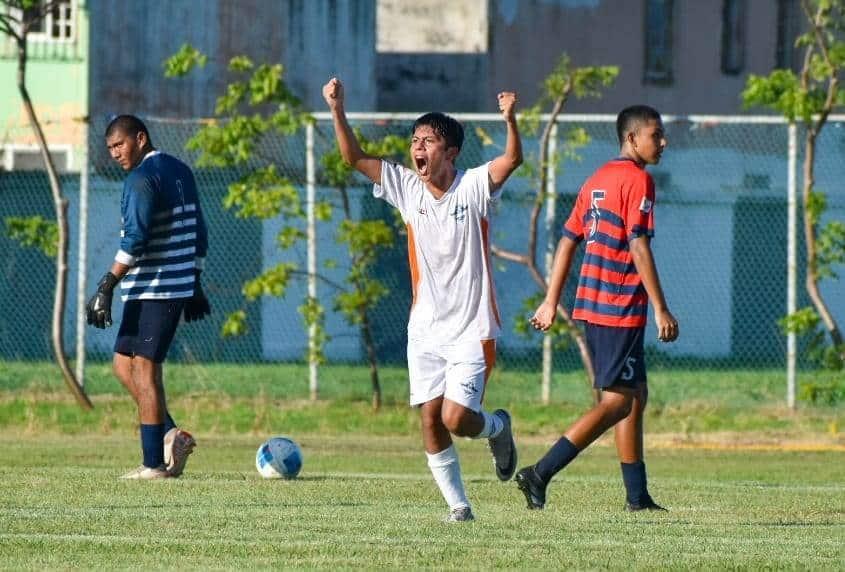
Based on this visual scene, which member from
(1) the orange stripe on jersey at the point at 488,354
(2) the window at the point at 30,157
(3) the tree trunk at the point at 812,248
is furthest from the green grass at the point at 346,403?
(1) the orange stripe on jersey at the point at 488,354

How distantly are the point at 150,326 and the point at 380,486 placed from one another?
66.1 inches

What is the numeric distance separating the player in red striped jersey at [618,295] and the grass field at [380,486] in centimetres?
29

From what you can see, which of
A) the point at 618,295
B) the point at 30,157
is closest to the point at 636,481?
the point at 618,295

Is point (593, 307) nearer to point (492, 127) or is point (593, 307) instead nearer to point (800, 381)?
point (800, 381)

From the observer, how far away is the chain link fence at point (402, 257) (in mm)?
21062

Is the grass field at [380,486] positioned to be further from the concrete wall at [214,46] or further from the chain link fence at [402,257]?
the concrete wall at [214,46]

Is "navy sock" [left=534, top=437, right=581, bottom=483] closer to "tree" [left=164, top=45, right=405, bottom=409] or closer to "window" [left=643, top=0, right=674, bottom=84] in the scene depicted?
"tree" [left=164, top=45, right=405, bottom=409]

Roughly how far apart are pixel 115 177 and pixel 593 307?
44.9 feet

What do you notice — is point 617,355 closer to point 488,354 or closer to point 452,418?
point 488,354

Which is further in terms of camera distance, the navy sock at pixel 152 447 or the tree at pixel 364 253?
the tree at pixel 364 253

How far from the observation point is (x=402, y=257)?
76.1 feet

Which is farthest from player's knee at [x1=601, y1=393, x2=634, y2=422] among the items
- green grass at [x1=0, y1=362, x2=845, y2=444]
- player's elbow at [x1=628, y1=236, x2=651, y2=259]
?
green grass at [x1=0, y1=362, x2=845, y2=444]

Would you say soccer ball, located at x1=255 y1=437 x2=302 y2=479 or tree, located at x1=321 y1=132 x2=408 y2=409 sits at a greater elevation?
tree, located at x1=321 y1=132 x2=408 y2=409

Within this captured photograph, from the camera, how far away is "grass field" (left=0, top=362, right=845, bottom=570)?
26.5 ft
